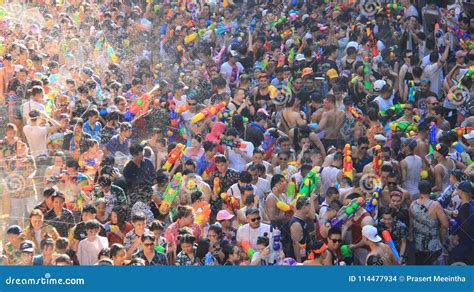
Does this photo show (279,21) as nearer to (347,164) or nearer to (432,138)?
(432,138)

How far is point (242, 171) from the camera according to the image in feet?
47.2

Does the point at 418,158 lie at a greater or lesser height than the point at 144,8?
greater

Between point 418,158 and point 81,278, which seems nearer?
point 81,278

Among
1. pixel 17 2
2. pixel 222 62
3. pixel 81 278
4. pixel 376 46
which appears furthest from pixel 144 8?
pixel 81 278

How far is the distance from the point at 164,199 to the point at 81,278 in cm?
177

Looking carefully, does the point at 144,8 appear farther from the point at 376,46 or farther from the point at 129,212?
the point at 129,212

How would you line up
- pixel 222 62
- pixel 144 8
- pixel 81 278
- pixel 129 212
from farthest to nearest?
1. pixel 144 8
2. pixel 222 62
3. pixel 129 212
4. pixel 81 278

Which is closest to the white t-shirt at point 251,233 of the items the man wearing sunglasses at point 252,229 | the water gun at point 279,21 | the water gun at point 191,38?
the man wearing sunglasses at point 252,229

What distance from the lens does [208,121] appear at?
53.8 feet

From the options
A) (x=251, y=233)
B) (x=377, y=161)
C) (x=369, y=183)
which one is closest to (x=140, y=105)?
(x=377, y=161)

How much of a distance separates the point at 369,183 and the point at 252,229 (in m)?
1.55

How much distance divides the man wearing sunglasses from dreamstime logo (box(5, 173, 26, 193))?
2.77 m

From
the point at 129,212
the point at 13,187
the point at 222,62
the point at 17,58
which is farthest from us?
the point at 222,62

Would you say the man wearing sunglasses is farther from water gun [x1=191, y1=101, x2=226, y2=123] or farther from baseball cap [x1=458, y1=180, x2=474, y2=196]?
water gun [x1=191, y1=101, x2=226, y2=123]
